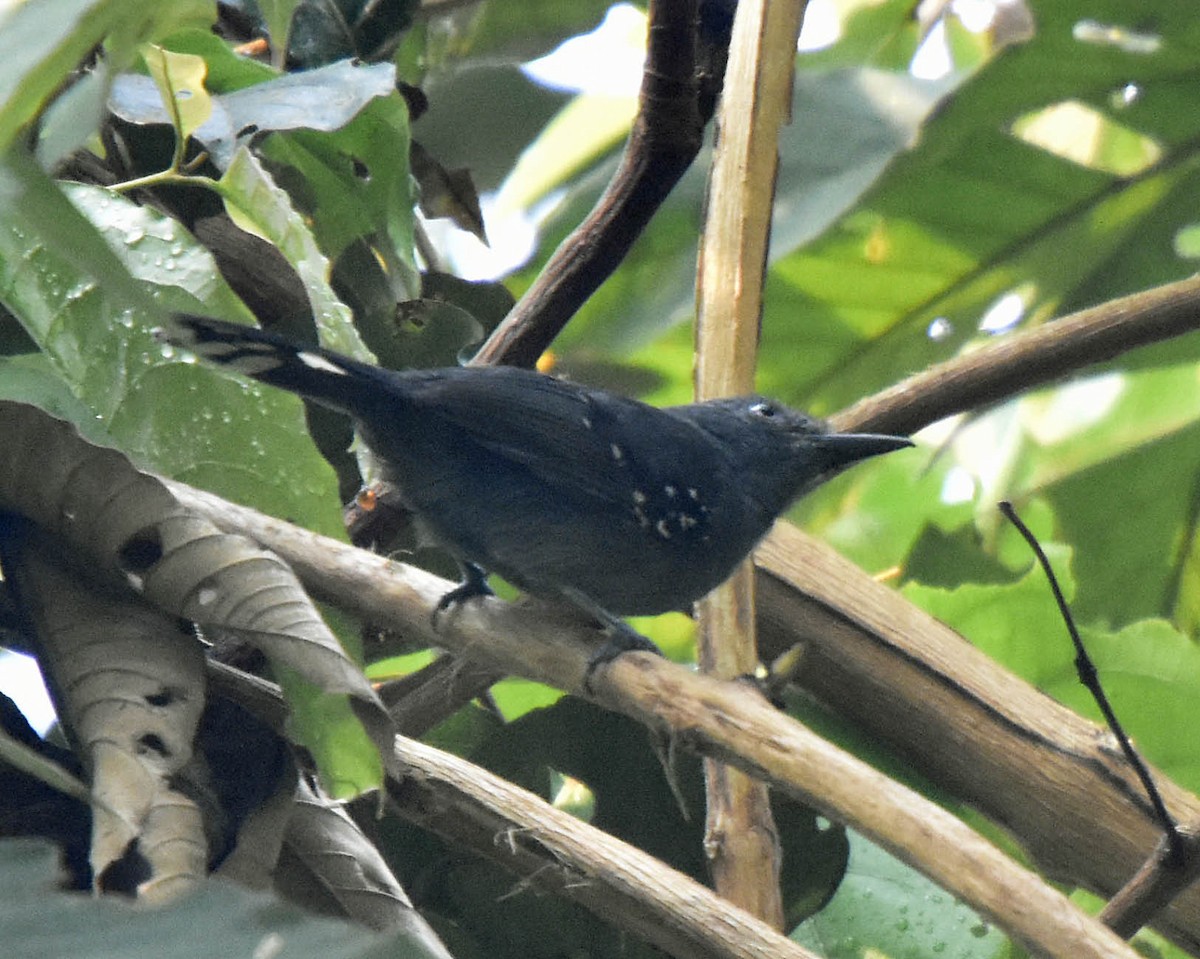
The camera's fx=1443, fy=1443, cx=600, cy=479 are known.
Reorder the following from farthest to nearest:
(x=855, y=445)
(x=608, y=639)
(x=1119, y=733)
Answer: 1. (x=855, y=445)
2. (x=608, y=639)
3. (x=1119, y=733)

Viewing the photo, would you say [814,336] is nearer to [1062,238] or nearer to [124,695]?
[1062,238]

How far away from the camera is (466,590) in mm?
2168

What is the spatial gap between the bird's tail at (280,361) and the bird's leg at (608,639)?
538 mm

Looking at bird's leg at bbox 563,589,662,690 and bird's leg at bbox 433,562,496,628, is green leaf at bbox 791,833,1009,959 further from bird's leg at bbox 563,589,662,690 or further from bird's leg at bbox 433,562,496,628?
bird's leg at bbox 433,562,496,628

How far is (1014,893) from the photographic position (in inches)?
49.1

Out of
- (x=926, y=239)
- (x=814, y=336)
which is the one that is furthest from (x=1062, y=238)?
(x=814, y=336)

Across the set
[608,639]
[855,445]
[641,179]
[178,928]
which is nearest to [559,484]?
[855,445]

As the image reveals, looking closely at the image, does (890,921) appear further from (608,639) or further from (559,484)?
(559,484)

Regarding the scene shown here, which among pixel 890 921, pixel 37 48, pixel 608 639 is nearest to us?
pixel 37 48

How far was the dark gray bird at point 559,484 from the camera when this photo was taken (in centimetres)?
263

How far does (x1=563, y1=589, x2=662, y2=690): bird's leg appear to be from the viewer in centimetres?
170

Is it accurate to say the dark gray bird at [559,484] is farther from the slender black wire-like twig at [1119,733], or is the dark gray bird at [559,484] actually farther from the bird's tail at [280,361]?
the slender black wire-like twig at [1119,733]

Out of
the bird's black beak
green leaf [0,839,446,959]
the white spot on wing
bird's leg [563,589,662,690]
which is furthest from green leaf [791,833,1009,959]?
green leaf [0,839,446,959]

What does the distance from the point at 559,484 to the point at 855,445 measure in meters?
0.59
